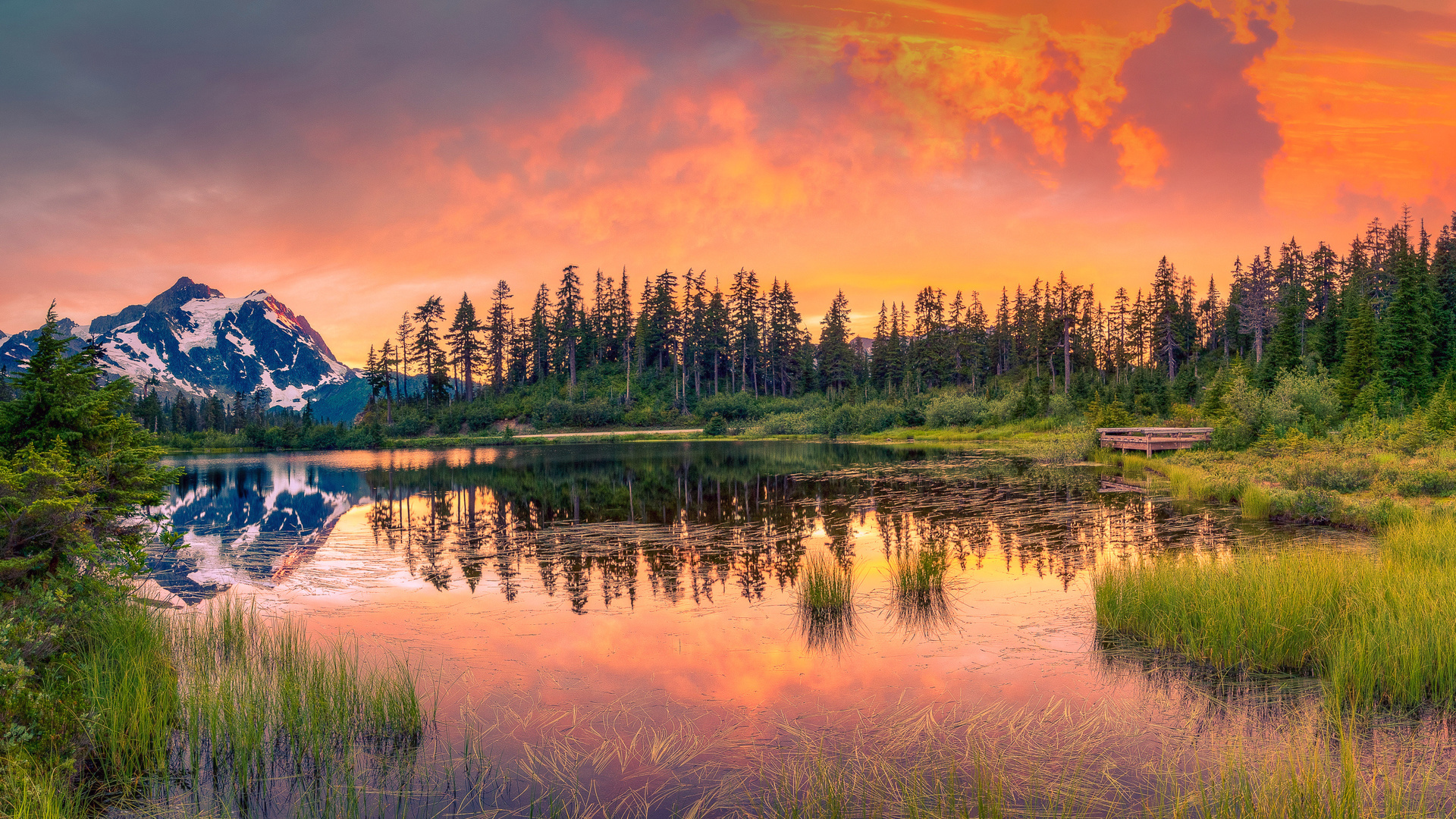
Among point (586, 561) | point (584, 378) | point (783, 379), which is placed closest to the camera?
point (586, 561)

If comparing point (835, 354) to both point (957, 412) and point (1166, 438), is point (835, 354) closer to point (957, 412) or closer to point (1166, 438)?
point (957, 412)

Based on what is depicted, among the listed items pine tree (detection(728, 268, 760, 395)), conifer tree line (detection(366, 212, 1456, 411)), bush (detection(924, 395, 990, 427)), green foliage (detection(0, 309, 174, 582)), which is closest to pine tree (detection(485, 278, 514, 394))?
conifer tree line (detection(366, 212, 1456, 411))

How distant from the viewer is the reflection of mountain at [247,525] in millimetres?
14938

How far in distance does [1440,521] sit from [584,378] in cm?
9036

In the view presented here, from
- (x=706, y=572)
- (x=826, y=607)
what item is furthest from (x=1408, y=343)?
(x=826, y=607)

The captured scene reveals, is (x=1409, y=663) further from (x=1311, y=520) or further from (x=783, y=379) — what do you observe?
(x=783, y=379)

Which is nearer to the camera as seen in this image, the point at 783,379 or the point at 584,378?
the point at 584,378

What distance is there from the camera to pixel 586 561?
15.2m

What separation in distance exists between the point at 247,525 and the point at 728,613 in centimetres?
2043

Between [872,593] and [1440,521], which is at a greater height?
[1440,521]

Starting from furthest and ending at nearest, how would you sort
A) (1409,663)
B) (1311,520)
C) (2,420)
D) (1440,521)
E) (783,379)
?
(783,379), (1311,520), (1440,521), (2,420), (1409,663)

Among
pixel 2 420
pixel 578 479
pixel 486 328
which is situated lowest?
pixel 578 479

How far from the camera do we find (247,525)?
2294 centimetres

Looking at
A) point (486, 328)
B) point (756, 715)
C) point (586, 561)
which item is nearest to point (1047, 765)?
point (756, 715)
